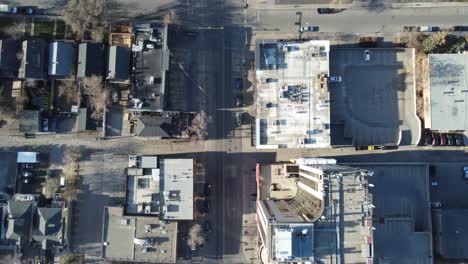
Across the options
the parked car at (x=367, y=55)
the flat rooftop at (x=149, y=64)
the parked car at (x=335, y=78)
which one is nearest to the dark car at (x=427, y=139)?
the parked car at (x=367, y=55)

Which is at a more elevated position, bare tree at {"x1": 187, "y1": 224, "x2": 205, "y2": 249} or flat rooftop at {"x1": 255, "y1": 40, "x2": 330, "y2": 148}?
flat rooftop at {"x1": 255, "y1": 40, "x2": 330, "y2": 148}

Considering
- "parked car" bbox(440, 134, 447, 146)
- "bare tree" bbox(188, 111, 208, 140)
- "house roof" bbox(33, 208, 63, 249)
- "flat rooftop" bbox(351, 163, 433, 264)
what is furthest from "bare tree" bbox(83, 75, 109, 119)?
"parked car" bbox(440, 134, 447, 146)

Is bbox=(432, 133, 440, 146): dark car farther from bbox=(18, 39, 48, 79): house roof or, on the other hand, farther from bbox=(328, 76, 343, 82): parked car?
bbox=(18, 39, 48, 79): house roof

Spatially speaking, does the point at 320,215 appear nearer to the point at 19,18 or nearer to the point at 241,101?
the point at 241,101

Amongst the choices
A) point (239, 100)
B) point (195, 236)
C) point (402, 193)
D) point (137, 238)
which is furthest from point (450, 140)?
point (137, 238)

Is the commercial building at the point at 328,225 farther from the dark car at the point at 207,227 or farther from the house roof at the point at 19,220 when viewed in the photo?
the house roof at the point at 19,220
